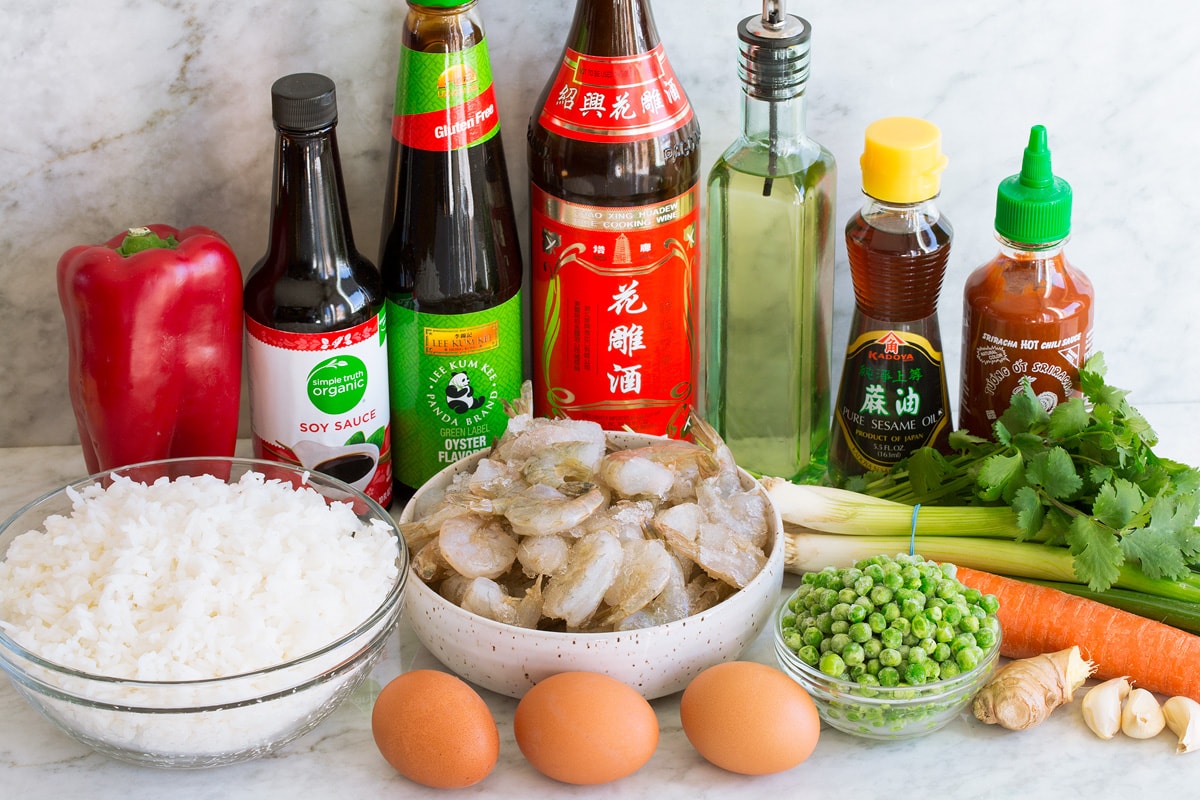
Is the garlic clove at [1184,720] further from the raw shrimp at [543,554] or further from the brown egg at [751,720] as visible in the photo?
the raw shrimp at [543,554]

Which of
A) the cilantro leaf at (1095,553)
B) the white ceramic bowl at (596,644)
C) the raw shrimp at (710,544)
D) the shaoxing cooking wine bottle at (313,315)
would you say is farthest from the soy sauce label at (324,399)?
the cilantro leaf at (1095,553)

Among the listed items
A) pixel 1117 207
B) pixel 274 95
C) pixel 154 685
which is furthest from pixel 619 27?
pixel 154 685

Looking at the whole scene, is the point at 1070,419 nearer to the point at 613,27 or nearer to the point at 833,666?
the point at 833,666

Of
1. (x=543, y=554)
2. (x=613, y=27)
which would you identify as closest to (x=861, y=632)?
(x=543, y=554)

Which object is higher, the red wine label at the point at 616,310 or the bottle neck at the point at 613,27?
the bottle neck at the point at 613,27

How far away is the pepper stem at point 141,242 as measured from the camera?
1.27 m

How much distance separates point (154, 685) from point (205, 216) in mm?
596

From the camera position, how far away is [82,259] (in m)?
1.25

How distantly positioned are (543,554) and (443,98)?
0.44m

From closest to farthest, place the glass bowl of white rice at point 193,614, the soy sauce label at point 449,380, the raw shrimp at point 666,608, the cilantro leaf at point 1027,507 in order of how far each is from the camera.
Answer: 1. the glass bowl of white rice at point 193,614
2. the raw shrimp at point 666,608
3. the cilantro leaf at point 1027,507
4. the soy sauce label at point 449,380

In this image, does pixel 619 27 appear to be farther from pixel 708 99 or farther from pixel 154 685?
pixel 154 685

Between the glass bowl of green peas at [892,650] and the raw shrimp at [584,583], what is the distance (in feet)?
0.51

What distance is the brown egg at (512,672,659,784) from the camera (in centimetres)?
101

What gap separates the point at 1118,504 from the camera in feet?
3.84
